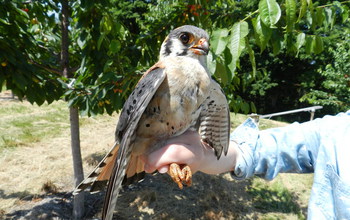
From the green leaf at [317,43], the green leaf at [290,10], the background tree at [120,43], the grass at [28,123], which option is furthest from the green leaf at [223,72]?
the grass at [28,123]

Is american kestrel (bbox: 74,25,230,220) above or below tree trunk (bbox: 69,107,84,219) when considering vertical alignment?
above

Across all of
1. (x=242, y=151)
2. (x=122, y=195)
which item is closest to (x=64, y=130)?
(x=122, y=195)

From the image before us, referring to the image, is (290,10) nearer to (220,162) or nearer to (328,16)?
(328,16)

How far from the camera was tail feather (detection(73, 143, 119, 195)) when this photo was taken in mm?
1827

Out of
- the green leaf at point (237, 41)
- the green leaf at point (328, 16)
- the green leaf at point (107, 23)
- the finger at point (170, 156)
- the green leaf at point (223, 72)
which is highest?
the green leaf at point (107, 23)

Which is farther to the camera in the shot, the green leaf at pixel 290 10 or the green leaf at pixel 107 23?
the green leaf at pixel 107 23

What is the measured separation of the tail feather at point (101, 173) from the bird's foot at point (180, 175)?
53 centimetres

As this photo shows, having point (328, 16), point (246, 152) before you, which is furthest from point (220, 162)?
point (328, 16)

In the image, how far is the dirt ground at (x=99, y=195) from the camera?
4.28 meters

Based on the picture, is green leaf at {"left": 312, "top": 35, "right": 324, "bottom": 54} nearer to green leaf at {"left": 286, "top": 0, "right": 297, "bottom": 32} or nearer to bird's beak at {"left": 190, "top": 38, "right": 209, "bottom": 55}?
green leaf at {"left": 286, "top": 0, "right": 297, "bottom": 32}

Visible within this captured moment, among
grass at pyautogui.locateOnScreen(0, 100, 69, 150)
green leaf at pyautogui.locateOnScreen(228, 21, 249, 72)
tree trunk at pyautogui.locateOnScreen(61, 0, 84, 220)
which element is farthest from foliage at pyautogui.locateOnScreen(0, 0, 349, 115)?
grass at pyautogui.locateOnScreen(0, 100, 69, 150)

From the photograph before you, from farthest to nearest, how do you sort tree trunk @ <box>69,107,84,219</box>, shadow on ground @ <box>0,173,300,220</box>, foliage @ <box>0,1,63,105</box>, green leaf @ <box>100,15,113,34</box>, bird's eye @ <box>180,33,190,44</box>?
shadow on ground @ <box>0,173,300,220</box>
tree trunk @ <box>69,107,84,219</box>
foliage @ <box>0,1,63,105</box>
green leaf @ <box>100,15,113,34</box>
bird's eye @ <box>180,33,190,44</box>

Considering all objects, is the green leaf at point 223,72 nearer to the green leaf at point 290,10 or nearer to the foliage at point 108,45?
the foliage at point 108,45

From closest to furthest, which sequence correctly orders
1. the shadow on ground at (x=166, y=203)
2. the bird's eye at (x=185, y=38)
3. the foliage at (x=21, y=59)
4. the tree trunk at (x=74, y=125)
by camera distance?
the bird's eye at (x=185, y=38)
the foliage at (x=21, y=59)
the tree trunk at (x=74, y=125)
the shadow on ground at (x=166, y=203)
